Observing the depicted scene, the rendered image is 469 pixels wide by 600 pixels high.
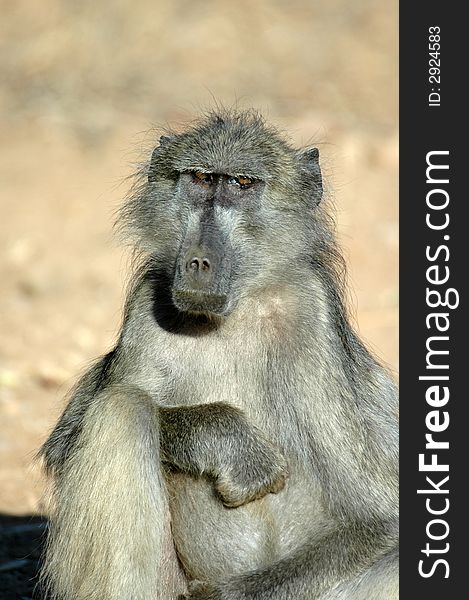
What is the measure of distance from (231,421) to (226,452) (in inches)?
4.0

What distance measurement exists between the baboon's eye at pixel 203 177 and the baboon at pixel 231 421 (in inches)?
0.4

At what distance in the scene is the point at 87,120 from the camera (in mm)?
11273

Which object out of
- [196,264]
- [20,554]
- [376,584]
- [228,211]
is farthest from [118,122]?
[376,584]

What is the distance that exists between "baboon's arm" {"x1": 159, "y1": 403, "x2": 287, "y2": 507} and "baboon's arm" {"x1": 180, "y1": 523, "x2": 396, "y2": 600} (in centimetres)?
25

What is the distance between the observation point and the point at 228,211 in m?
4.23

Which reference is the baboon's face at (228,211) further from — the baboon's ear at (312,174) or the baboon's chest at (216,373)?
the baboon's chest at (216,373)

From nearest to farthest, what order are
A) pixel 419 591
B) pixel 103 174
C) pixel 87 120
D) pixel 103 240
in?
pixel 419 591
pixel 103 240
pixel 103 174
pixel 87 120

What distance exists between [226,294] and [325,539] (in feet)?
2.87

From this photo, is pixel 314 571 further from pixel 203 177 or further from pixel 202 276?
pixel 203 177

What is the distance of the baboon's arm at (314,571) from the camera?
4031 millimetres

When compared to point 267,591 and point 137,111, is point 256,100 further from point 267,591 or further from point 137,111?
point 267,591

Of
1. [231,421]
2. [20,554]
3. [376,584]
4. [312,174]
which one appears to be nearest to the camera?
[376,584]

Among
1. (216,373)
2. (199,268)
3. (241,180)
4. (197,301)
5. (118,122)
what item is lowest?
(216,373)

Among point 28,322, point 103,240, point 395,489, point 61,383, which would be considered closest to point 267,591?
point 395,489
